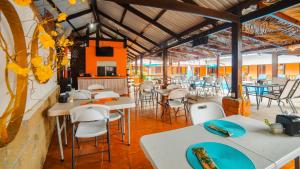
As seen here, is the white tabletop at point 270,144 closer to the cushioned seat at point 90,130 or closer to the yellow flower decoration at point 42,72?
the yellow flower decoration at point 42,72

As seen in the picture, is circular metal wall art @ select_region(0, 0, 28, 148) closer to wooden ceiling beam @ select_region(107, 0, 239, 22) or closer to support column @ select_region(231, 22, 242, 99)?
wooden ceiling beam @ select_region(107, 0, 239, 22)

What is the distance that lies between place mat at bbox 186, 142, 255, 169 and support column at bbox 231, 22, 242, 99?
2.66 m

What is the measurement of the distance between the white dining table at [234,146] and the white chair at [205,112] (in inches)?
13.4

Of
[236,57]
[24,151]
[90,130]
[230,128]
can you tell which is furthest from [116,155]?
[236,57]

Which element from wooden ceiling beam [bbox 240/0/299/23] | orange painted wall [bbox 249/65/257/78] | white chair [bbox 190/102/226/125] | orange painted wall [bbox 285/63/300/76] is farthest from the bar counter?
orange painted wall [bbox 249/65/257/78]

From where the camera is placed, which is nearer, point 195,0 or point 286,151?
point 286,151

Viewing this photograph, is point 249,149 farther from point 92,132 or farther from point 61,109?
point 61,109

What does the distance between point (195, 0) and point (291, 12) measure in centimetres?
185

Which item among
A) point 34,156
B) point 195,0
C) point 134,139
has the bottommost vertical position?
point 134,139

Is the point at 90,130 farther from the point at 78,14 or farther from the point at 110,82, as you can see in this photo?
the point at 78,14

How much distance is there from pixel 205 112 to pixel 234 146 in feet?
2.38

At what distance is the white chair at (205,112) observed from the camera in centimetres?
155

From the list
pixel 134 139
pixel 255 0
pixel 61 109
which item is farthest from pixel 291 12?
pixel 61 109

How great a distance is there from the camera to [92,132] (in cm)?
183
